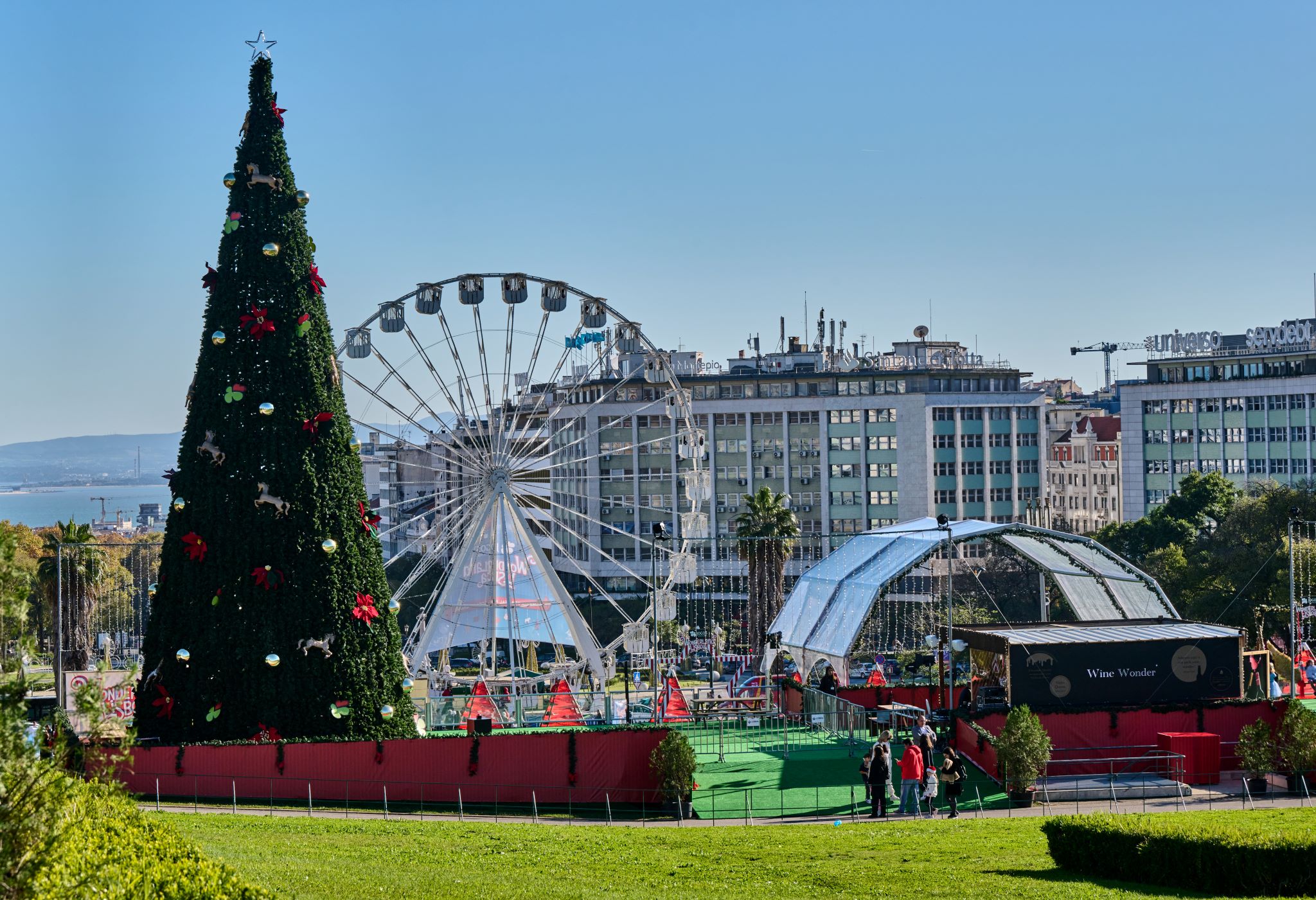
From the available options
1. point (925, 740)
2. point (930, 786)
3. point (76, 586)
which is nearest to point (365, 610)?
point (925, 740)

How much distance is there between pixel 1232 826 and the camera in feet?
74.3

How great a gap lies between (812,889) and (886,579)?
28414mm

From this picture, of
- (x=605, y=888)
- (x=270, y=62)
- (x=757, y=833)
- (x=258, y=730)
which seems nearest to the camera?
(x=605, y=888)

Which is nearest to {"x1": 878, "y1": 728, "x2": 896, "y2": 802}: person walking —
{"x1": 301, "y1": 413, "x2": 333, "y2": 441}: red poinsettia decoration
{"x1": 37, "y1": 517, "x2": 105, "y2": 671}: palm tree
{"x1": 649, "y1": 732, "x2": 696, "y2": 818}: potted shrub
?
{"x1": 649, "y1": 732, "x2": 696, "y2": 818}: potted shrub

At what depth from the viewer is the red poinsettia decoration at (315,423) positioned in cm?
3556

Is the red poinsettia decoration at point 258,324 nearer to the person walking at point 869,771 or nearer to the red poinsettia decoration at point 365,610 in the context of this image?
the red poinsettia decoration at point 365,610

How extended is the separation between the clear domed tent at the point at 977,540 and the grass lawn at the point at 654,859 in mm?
20202

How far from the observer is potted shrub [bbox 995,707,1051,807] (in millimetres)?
32125

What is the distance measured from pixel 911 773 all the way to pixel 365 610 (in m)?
12.2

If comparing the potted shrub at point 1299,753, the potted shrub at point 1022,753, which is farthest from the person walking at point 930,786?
the potted shrub at point 1299,753

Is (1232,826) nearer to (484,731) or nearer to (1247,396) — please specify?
(484,731)

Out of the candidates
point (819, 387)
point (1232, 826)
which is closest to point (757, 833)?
point (1232, 826)

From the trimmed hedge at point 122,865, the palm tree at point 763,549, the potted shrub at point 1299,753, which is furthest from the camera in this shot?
the palm tree at point 763,549

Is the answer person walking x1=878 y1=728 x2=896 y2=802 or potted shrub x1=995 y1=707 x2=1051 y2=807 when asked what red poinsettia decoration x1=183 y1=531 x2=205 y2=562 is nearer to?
person walking x1=878 y1=728 x2=896 y2=802
